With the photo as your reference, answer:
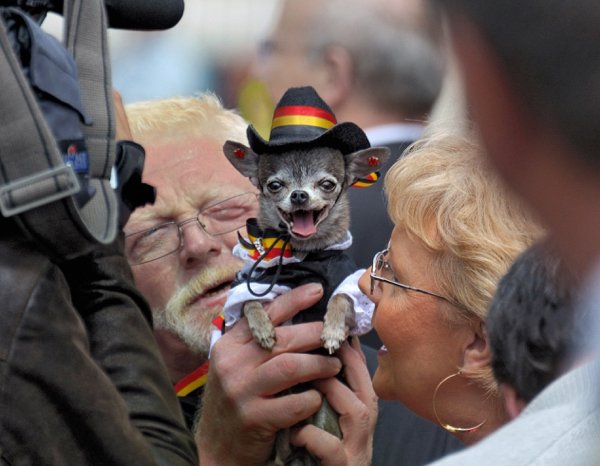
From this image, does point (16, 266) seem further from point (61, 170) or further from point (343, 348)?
point (343, 348)

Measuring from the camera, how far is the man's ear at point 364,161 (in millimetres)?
2920

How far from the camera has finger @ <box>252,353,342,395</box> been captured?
9.24 feet

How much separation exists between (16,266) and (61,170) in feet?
0.60

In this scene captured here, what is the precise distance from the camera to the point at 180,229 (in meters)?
3.49

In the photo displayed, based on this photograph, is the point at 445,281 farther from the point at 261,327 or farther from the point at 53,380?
the point at 53,380

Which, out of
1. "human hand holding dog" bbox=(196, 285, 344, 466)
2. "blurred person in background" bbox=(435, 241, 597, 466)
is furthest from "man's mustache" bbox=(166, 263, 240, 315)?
"blurred person in background" bbox=(435, 241, 597, 466)

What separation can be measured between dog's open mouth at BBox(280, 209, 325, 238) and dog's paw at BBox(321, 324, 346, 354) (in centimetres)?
24

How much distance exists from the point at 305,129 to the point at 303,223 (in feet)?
0.85

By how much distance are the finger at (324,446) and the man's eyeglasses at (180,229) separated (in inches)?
33.1

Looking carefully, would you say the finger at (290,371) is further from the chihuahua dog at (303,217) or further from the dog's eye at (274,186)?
the dog's eye at (274,186)

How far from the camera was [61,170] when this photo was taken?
1565mm

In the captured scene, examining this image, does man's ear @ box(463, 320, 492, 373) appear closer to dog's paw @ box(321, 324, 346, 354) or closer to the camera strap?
dog's paw @ box(321, 324, 346, 354)

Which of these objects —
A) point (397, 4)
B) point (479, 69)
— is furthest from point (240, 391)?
point (479, 69)

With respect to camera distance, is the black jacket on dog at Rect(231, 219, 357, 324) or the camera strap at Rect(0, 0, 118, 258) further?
the black jacket on dog at Rect(231, 219, 357, 324)
